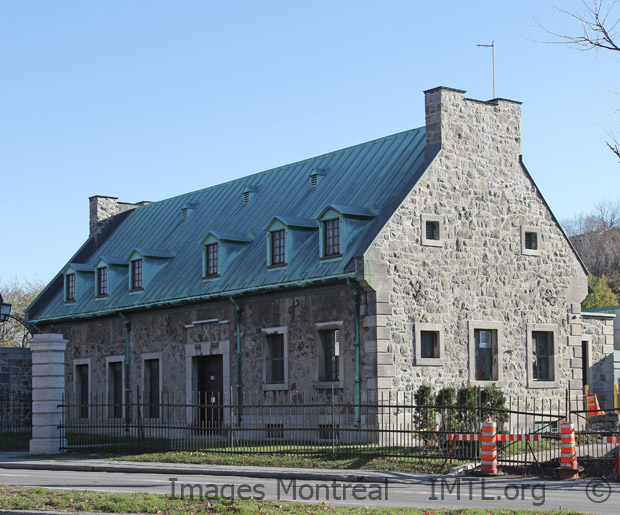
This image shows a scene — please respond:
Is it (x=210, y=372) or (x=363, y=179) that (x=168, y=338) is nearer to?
(x=210, y=372)

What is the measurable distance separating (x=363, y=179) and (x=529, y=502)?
16.5 m

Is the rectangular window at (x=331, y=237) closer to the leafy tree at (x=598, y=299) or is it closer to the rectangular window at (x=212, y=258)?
the rectangular window at (x=212, y=258)

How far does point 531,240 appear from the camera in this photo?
3112 cm

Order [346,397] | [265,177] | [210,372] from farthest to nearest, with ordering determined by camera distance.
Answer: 1. [265,177]
2. [210,372]
3. [346,397]

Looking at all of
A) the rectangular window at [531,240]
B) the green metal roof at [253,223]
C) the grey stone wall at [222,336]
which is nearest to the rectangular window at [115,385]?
the grey stone wall at [222,336]

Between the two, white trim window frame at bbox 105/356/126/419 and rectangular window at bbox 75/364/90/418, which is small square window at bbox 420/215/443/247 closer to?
white trim window frame at bbox 105/356/126/419

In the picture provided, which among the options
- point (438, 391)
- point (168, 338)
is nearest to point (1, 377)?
point (168, 338)

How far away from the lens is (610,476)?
19906 millimetres

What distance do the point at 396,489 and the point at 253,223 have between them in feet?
56.8

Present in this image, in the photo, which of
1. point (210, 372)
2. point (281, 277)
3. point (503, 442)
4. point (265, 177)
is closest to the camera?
point (503, 442)

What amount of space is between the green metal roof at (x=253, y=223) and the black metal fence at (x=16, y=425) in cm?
354

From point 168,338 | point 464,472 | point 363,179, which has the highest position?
point 363,179

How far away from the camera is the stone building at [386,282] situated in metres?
27.7

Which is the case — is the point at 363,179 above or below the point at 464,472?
above
